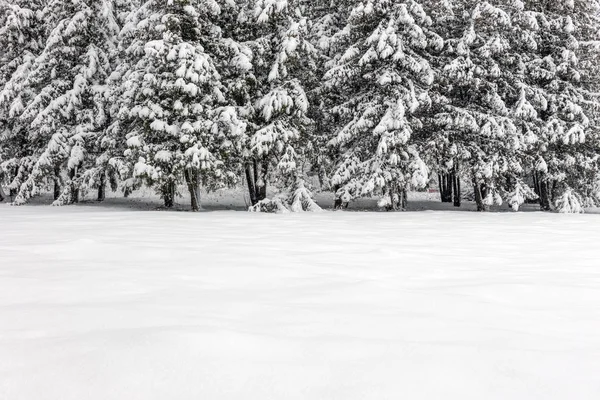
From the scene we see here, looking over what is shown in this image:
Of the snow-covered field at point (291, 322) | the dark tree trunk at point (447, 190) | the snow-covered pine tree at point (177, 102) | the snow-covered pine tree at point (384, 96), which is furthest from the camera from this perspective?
the dark tree trunk at point (447, 190)

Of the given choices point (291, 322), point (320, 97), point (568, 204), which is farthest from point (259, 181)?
point (291, 322)

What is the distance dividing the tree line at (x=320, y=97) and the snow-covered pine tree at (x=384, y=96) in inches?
2.8

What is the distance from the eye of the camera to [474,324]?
3.54 meters

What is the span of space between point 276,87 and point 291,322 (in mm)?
14202

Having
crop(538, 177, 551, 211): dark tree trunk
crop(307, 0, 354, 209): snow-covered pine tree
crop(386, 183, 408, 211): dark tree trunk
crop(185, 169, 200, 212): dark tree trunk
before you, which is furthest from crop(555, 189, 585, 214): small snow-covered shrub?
crop(185, 169, 200, 212): dark tree trunk

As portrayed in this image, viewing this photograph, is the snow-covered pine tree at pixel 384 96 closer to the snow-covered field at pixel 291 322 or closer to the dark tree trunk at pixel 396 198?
the dark tree trunk at pixel 396 198

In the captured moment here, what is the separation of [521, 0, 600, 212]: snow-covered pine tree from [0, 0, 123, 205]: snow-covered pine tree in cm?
1829

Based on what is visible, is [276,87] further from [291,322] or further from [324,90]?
[291,322]

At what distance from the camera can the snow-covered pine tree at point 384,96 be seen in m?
16.0

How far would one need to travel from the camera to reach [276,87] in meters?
16.7

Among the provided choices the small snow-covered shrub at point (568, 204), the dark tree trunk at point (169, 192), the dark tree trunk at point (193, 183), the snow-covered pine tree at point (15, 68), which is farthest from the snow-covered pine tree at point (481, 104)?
the snow-covered pine tree at point (15, 68)

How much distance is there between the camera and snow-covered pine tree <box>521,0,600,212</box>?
18.0 metres

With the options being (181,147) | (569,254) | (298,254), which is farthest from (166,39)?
(569,254)

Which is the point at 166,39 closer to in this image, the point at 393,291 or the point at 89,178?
the point at 89,178
